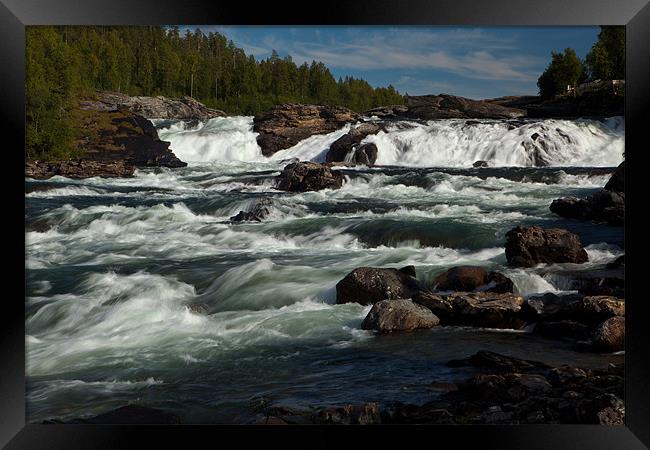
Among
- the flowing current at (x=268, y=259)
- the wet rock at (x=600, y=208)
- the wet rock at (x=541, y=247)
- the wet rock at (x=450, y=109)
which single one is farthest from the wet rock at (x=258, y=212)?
the wet rock at (x=600, y=208)

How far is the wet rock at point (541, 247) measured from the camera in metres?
6.05

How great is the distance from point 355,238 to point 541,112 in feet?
6.49

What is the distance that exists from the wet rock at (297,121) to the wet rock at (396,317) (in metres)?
1.85

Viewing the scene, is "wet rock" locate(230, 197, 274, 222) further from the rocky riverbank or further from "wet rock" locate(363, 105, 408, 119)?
"wet rock" locate(363, 105, 408, 119)

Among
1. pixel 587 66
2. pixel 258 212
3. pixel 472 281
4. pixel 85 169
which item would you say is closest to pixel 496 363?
pixel 472 281

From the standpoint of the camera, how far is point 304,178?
699 centimetres

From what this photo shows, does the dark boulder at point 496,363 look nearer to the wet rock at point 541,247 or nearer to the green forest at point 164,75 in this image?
the wet rock at point 541,247

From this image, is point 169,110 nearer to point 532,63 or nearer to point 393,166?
point 393,166

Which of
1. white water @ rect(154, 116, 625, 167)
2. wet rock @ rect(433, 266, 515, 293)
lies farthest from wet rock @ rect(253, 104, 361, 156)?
wet rock @ rect(433, 266, 515, 293)

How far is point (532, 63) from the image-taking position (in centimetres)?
555

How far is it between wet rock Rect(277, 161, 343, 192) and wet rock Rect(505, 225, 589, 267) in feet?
5.90
